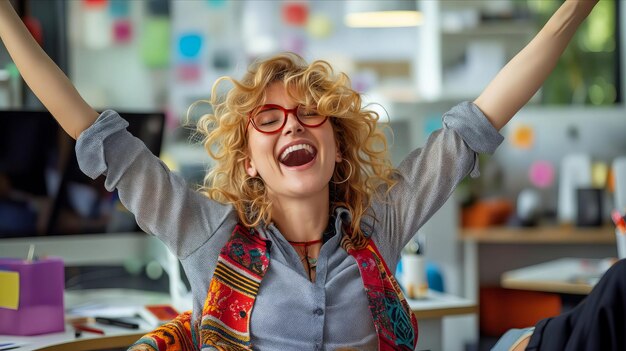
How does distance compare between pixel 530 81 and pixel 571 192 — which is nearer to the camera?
pixel 530 81

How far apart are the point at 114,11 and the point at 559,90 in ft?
9.06

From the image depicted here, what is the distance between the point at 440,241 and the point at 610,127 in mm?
1295

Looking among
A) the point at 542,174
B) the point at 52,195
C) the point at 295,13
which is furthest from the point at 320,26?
the point at 52,195

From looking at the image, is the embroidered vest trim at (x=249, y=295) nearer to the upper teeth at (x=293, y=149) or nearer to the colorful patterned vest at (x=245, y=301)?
the colorful patterned vest at (x=245, y=301)

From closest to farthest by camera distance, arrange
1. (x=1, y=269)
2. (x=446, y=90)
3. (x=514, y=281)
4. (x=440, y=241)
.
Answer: (x=1, y=269) < (x=514, y=281) < (x=440, y=241) < (x=446, y=90)

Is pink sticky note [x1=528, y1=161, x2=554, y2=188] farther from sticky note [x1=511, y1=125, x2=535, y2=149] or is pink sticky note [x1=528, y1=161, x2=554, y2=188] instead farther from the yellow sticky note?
the yellow sticky note

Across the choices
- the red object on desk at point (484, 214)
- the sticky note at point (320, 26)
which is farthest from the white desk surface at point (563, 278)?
the sticky note at point (320, 26)

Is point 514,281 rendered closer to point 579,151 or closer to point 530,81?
point 530,81

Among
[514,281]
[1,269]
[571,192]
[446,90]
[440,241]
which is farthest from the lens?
[446,90]

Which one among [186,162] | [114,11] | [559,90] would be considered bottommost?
[186,162]

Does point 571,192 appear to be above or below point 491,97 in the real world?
below

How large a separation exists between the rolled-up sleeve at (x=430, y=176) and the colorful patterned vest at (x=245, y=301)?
7 cm

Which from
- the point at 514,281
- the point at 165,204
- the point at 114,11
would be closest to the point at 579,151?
the point at 514,281

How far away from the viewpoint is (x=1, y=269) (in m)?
2.20
